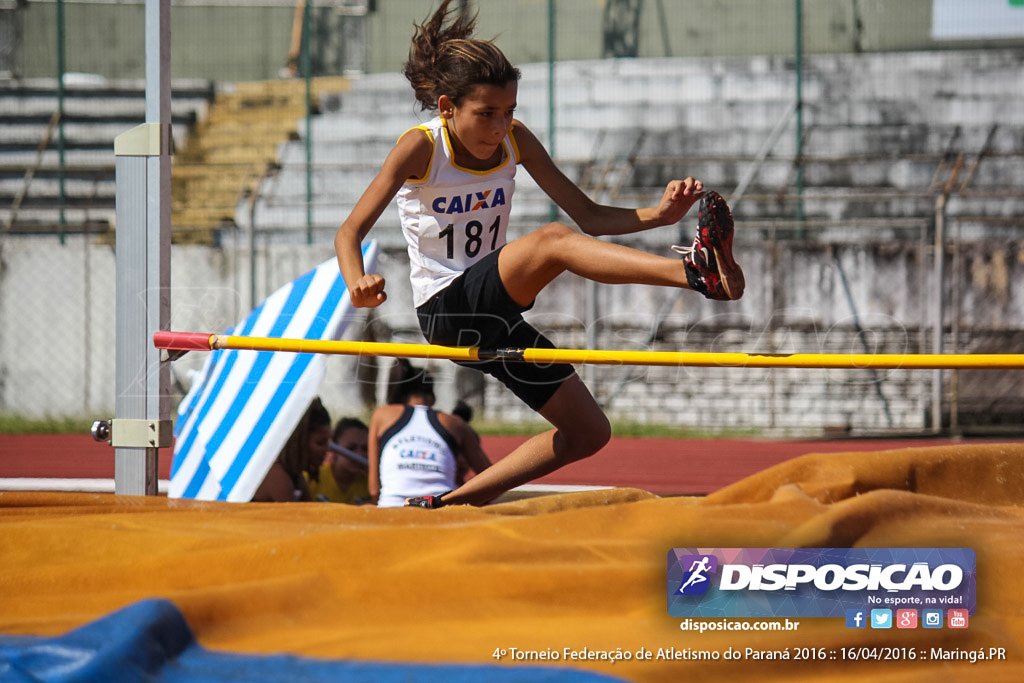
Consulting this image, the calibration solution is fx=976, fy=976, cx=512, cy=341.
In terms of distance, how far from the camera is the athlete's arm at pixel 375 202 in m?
2.61

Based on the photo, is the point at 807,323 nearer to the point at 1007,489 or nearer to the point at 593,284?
the point at 593,284

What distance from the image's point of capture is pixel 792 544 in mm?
2066

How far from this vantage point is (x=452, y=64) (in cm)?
281

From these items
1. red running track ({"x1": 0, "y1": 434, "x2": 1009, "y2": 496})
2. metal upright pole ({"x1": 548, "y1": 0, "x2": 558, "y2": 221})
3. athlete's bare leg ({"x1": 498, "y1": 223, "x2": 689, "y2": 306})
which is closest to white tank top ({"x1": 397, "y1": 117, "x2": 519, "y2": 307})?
athlete's bare leg ({"x1": 498, "y1": 223, "x2": 689, "y2": 306})

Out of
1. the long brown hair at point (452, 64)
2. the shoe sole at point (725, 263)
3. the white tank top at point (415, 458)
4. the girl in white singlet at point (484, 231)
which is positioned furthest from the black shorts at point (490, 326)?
the white tank top at point (415, 458)

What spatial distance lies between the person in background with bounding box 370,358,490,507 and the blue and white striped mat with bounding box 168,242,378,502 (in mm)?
380

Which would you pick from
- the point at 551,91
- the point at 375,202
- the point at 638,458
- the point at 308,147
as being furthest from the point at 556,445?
the point at 308,147

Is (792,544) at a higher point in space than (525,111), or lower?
lower

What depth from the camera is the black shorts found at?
2746 millimetres

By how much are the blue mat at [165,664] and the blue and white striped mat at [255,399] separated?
2.24m

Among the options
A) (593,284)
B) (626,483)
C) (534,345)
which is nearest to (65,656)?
(534,345)

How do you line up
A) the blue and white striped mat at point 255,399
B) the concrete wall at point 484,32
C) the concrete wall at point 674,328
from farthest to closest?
the concrete wall at point 484,32 → the concrete wall at point 674,328 → the blue and white striped mat at point 255,399

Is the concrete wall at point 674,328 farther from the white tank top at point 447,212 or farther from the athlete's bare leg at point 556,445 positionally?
the white tank top at point 447,212

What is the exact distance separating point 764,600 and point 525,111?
866 centimetres
